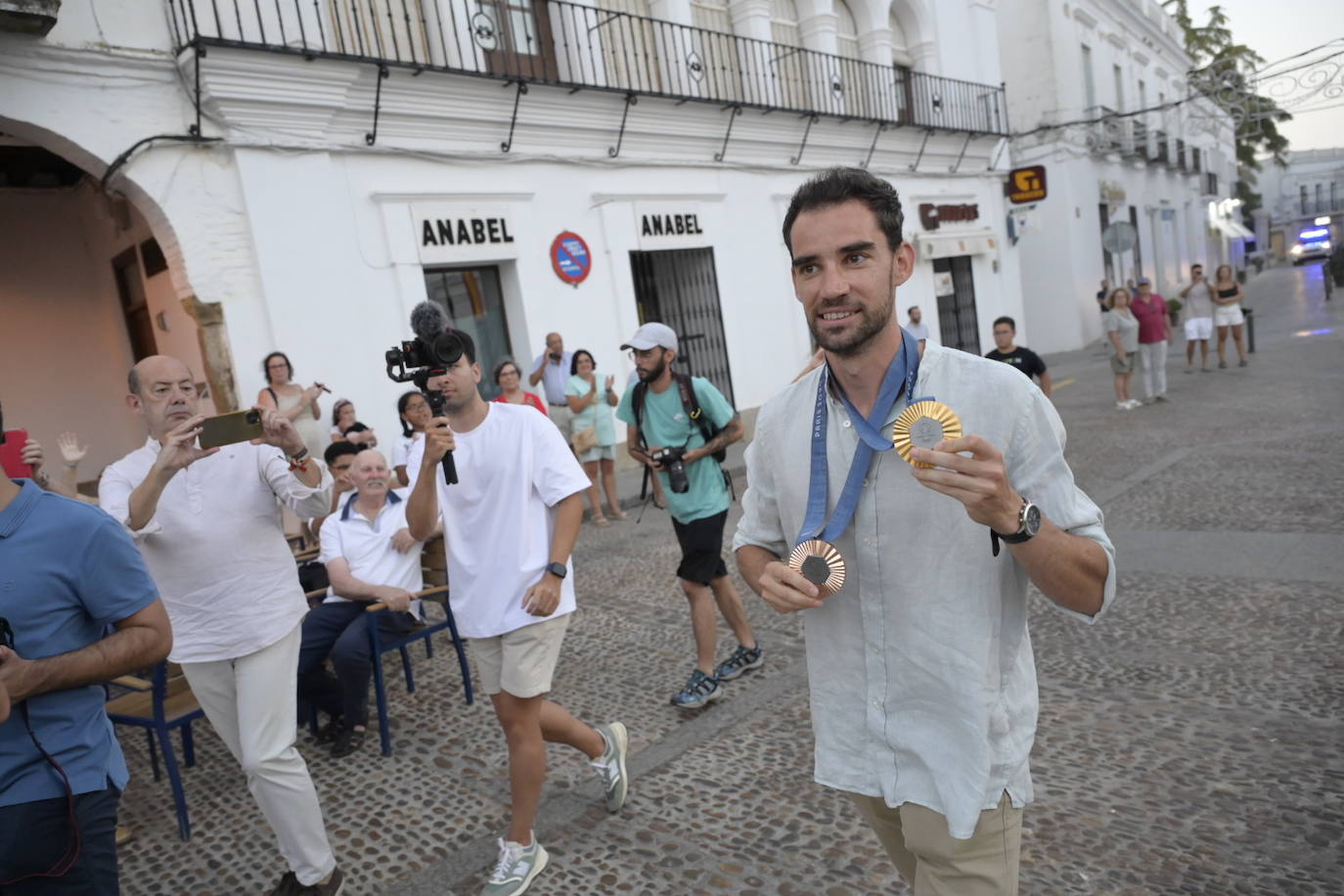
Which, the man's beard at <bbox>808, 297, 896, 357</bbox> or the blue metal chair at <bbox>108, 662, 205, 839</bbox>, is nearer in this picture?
the man's beard at <bbox>808, 297, 896, 357</bbox>

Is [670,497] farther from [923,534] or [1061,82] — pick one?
[1061,82]

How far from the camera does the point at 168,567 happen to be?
2.99 meters

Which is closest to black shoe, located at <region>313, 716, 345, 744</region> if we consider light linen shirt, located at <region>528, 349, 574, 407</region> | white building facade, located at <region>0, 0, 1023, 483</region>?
white building facade, located at <region>0, 0, 1023, 483</region>

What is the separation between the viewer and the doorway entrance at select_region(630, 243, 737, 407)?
13.2 metres

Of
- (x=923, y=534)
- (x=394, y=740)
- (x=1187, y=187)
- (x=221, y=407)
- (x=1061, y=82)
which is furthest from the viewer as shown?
(x=1187, y=187)

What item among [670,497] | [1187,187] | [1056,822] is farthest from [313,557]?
[1187,187]

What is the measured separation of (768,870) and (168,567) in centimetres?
232

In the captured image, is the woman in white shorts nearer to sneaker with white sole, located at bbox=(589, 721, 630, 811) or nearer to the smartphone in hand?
sneaker with white sole, located at bbox=(589, 721, 630, 811)

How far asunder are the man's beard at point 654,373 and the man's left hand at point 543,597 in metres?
1.81

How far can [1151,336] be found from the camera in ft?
38.3

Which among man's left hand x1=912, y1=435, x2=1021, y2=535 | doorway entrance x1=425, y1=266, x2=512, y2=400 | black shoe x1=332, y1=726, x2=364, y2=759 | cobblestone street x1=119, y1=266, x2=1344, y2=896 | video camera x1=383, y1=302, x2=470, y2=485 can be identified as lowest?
cobblestone street x1=119, y1=266, x2=1344, y2=896

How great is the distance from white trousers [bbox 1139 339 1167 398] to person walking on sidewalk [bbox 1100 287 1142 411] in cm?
12

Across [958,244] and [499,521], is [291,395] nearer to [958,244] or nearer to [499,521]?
[499,521]

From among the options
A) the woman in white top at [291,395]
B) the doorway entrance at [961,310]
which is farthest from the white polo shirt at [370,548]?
the doorway entrance at [961,310]
